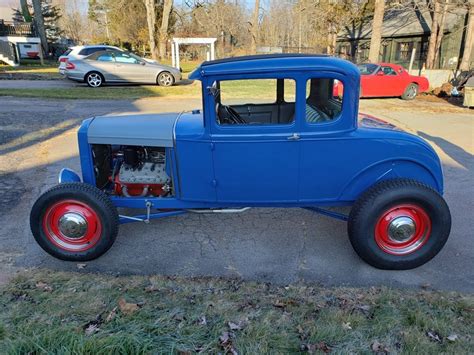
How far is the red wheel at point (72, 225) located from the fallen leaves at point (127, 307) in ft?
2.96

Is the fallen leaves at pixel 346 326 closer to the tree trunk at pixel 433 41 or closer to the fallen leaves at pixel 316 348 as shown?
the fallen leaves at pixel 316 348

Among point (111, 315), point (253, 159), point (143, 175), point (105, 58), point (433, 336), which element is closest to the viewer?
point (433, 336)

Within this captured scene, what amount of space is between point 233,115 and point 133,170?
3.96 ft

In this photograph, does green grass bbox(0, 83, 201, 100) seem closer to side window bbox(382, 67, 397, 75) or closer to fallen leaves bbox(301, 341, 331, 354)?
side window bbox(382, 67, 397, 75)

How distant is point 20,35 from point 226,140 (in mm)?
36342

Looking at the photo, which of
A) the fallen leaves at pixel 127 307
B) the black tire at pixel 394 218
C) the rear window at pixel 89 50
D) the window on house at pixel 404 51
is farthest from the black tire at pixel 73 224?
the window on house at pixel 404 51

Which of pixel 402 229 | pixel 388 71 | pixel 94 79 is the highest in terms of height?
pixel 388 71

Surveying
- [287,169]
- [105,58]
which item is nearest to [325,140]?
[287,169]

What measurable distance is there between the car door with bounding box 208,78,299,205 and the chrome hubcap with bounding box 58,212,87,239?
133 centimetres

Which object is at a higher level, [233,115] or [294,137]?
[233,115]

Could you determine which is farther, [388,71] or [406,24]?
[406,24]

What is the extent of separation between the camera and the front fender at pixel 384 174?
142 inches

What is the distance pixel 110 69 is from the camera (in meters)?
15.6

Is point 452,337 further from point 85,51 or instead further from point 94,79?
point 85,51
